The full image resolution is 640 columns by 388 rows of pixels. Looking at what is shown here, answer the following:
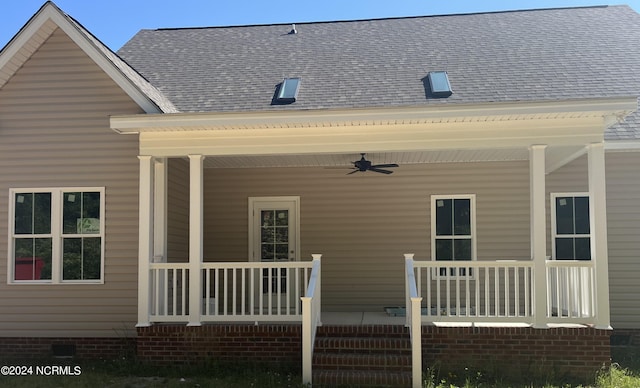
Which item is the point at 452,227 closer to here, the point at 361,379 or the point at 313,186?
the point at 313,186

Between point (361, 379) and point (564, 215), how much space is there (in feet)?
18.1

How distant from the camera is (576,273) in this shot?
26.3 ft

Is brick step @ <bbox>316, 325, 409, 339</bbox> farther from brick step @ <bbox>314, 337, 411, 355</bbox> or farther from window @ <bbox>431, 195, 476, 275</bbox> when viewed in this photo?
window @ <bbox>431, 195, 476, 275</bbox>

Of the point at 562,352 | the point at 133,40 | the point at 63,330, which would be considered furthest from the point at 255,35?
the point at 562,352

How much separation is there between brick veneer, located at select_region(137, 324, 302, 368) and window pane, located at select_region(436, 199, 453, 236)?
157 inches

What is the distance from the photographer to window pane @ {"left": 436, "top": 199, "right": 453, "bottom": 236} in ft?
35.3

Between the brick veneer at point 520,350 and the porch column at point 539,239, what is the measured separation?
263 millimetres

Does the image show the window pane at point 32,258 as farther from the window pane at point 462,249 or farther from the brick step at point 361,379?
the window pane at point 462,249

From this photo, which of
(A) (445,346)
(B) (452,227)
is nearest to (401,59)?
(B) (452,227)

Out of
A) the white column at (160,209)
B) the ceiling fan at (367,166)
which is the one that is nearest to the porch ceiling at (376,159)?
the ceiling fan at (367,166)

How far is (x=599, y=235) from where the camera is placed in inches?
302

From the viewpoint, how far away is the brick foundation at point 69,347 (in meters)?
8.64

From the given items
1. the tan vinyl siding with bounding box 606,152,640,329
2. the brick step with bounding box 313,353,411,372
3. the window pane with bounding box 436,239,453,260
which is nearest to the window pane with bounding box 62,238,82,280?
the brick step with bounding box 313,353,411,372

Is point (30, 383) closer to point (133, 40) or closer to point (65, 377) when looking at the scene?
point (65, 377)
